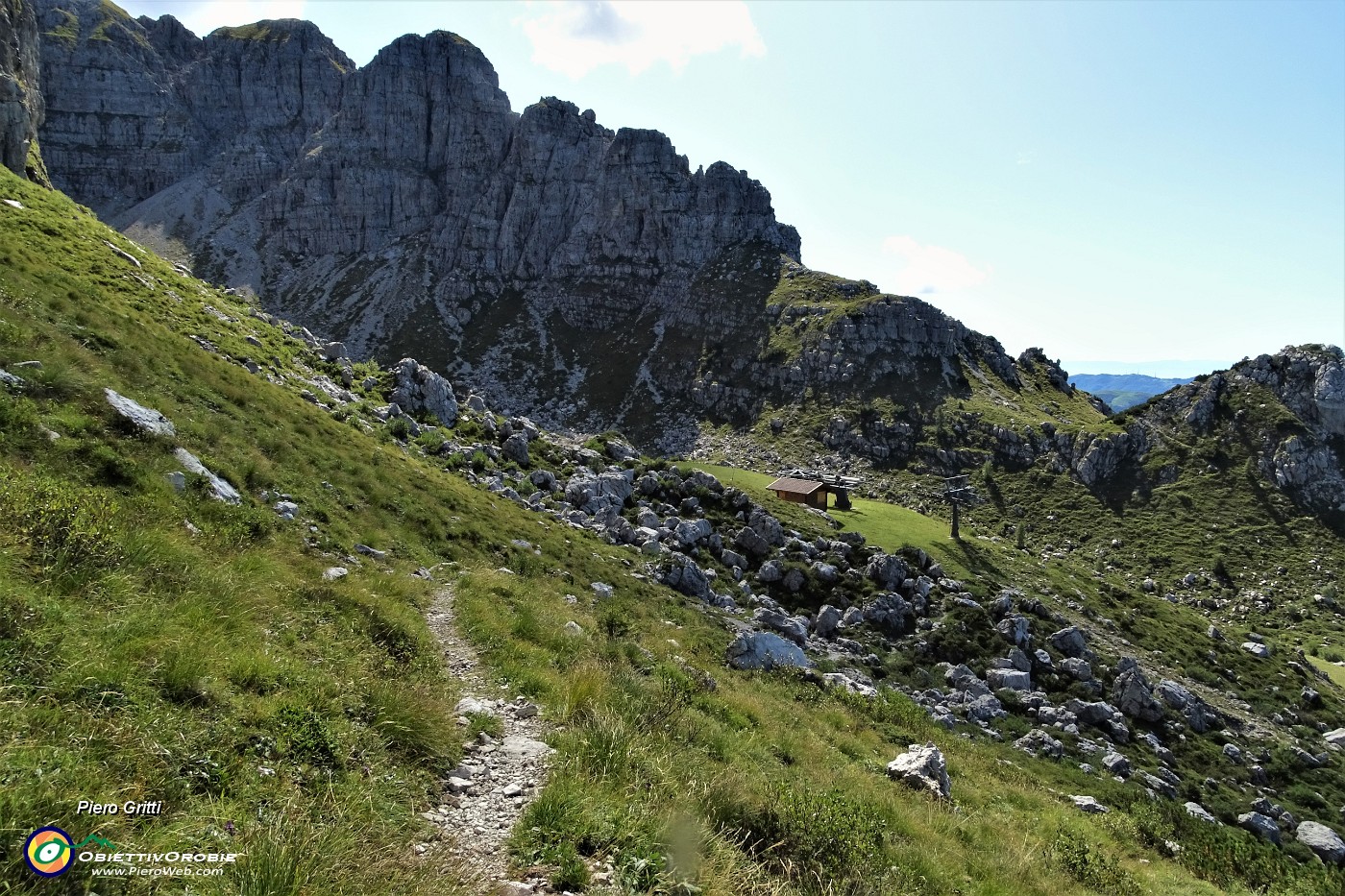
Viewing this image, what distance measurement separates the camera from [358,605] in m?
11.3

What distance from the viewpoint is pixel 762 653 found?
75.4 feet

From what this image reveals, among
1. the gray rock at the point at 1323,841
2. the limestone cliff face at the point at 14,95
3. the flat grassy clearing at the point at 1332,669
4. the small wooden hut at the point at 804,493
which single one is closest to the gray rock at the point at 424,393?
the small wooden hut at the point at 804,493

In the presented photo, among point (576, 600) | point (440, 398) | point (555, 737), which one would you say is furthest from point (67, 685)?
point (440, 398)

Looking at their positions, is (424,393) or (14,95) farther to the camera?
(14,95)

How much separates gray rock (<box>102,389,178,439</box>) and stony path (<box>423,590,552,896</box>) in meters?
9.86

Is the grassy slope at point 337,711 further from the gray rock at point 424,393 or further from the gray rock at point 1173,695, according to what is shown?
the gray rock at point 424,393

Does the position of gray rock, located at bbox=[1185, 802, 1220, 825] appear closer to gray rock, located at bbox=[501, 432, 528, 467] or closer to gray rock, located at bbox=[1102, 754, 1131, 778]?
gray rock, located at bbox=[1102, 754, 1131, 778]

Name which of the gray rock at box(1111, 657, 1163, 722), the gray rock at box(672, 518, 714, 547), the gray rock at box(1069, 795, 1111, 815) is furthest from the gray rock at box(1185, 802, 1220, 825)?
the gray rock at box(672, 518, 714, 547)

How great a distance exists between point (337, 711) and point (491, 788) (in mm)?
2055

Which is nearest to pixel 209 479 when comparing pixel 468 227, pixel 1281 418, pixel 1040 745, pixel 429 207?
pixel 1040 745

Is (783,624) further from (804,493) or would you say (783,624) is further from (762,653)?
(804,493)

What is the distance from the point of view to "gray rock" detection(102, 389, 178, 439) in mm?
13961

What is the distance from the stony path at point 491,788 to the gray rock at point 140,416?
986 centimetres

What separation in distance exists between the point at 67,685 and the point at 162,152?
8926 inches
